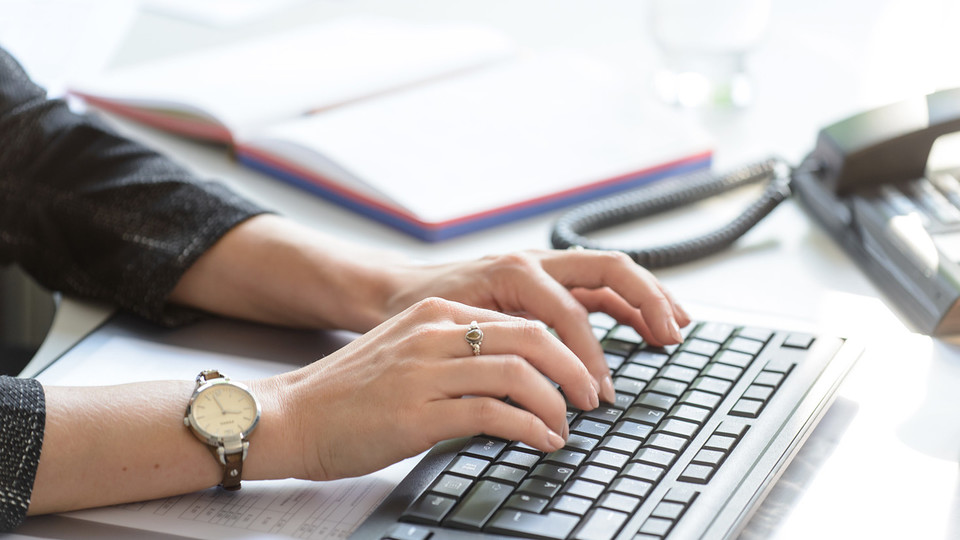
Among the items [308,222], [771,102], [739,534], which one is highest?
[771,102]

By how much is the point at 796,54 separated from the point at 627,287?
772mm

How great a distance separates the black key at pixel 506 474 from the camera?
0.64 meters

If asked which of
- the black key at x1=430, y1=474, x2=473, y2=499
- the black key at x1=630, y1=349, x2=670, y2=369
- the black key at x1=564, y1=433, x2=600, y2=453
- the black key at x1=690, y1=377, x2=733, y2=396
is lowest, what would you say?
the black key at x1=430, y1=474, x2=473, y2=499

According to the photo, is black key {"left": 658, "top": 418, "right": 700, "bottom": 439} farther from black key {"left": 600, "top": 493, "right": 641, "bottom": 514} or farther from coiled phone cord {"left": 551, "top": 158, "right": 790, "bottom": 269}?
coiled phone cord {"left": 551, "top": 158, "right": 790, "bottom": 269}

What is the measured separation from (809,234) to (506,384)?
0.49 metres

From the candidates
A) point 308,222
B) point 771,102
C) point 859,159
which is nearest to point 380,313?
point 308,222

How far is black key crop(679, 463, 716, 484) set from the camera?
25.3 inches

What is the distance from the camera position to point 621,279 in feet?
2.72

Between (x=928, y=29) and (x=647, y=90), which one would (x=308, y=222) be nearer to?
(x=647, y=90)

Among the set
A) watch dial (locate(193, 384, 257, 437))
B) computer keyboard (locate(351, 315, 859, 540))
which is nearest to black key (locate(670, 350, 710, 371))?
computer keyboard (locate(351, 315, 859, 540))

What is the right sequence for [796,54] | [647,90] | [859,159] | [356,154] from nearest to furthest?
[859,159]
[356,154]
[647,90]
[796,54]

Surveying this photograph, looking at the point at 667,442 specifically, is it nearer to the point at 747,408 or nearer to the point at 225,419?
the point at 747,408

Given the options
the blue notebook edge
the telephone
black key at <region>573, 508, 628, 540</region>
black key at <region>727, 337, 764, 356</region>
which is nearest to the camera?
black key at <region>573, 508, 628, 540</region>

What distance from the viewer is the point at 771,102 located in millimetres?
1323
